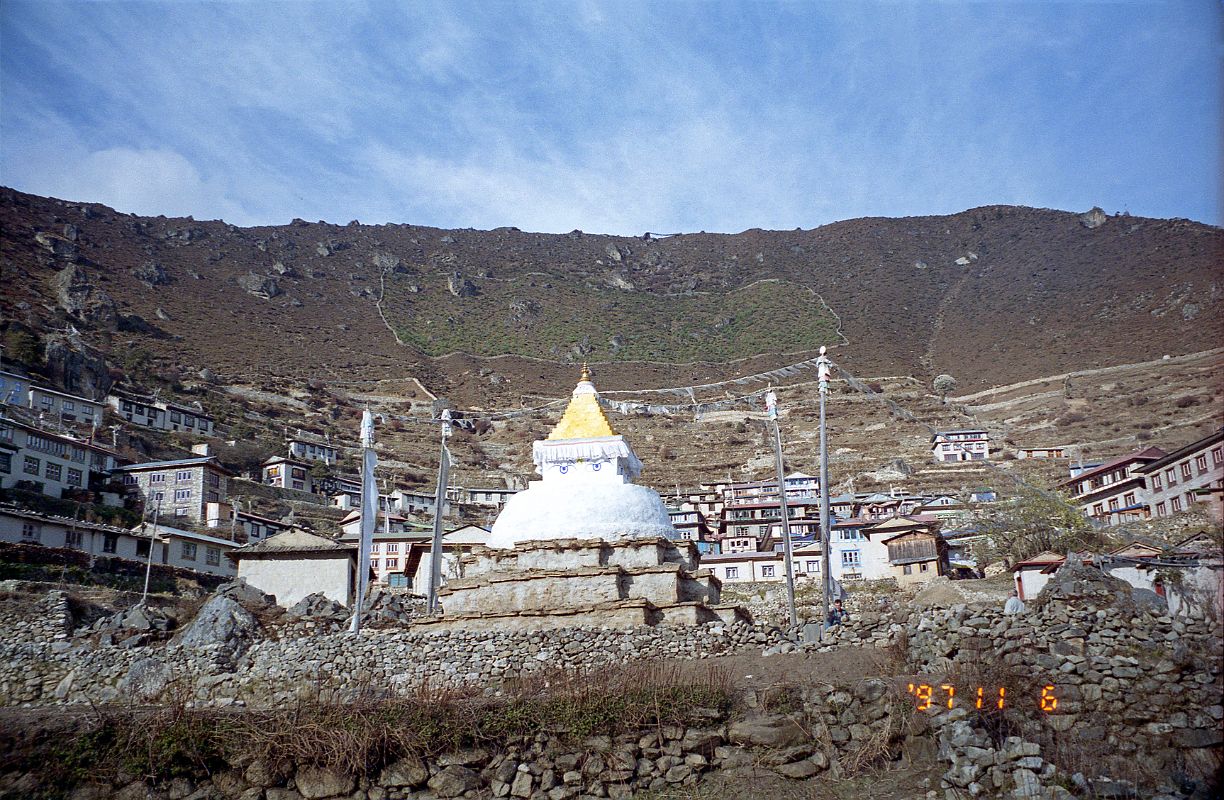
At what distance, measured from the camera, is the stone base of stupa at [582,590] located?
21.6 metres

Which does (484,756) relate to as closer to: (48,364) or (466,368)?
(48,364)

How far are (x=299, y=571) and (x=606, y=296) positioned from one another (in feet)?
377

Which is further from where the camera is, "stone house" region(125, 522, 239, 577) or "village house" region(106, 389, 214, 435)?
"village house" region(106, 389, 214, 435)

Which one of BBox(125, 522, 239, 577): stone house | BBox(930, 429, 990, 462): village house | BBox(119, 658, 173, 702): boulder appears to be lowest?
BBox(119, 658, 173, 702): boulder

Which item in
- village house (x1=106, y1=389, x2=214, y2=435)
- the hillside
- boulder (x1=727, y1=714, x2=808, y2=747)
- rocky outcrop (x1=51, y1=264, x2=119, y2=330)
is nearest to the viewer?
boulder (x1=727, y1=714, x2=808, y2=747)

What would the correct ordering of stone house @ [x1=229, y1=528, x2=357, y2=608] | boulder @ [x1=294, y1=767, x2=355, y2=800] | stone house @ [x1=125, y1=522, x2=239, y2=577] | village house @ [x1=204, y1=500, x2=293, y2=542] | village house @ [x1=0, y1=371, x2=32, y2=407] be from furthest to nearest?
1. village house @ [x1=0, y1=371, x2=32, y2=407]
2. village house @ [x1=204, y1=500, x2=293, y2=542]
3. stone house @ [x1=125, y1=522, x2=239, y2=577]
4. stone house @ [x1=229, y1=528, x2=357, y2=608]
5. boulder @ [x1=294, y1=767, x2=355, y2=800]

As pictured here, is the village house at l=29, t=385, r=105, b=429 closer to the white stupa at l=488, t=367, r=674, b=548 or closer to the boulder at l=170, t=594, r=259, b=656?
the boulder at l=170, t=594, r=259, b=656

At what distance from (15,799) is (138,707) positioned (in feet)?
7.13

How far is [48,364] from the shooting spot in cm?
7312

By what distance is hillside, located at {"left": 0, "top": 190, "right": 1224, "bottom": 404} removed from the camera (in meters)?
104

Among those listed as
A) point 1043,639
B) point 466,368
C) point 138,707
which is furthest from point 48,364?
point 1043,639

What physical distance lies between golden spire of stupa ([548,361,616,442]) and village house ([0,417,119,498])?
34062 millimetres

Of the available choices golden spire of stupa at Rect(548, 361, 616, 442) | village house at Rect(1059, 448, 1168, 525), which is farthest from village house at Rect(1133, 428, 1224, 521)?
golden spire of stupa at Rect(548, 361, 616, 442)

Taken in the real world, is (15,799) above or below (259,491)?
below
